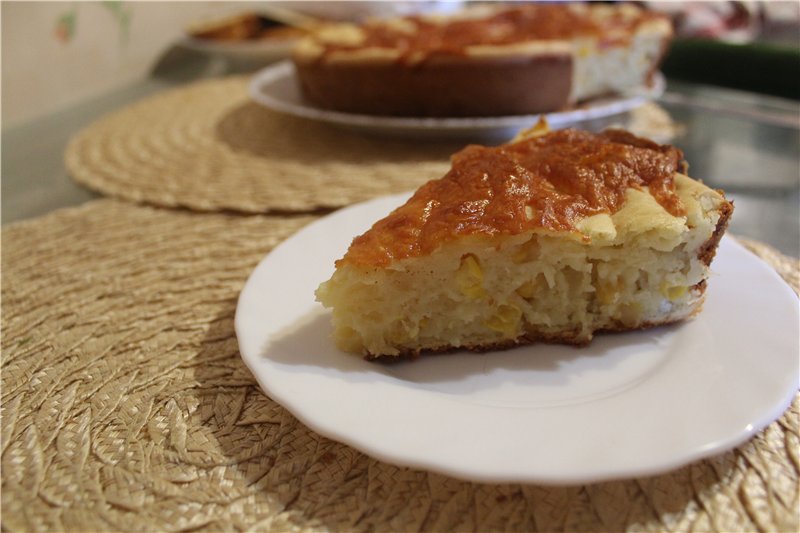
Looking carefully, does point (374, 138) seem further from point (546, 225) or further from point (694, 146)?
point (546, 225)

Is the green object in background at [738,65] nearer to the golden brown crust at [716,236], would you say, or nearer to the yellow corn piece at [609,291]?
the golden brown crust at [716,236]

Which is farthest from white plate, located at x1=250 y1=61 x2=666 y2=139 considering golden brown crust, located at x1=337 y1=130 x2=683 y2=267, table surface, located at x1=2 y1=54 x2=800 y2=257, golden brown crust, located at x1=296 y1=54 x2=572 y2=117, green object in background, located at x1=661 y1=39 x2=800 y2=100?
golden brown crust, located at x1=337 y1=130 x2=683 y2=267

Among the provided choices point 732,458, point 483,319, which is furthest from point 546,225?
point 732,458

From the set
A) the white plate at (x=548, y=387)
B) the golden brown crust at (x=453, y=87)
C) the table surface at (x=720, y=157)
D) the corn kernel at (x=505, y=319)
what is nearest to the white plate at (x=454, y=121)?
the golden brown crust at (x=453, y=87)

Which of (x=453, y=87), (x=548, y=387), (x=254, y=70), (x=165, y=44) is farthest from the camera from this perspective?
(x=165, y=44)

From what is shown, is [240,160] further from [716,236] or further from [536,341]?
[716,236]

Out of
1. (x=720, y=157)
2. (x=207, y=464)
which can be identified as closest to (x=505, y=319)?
(x=207, y=464)
